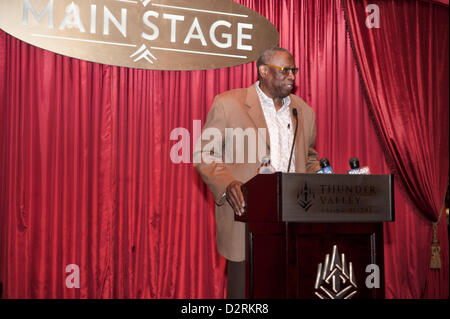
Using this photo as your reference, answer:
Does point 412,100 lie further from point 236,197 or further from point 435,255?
point 236,197

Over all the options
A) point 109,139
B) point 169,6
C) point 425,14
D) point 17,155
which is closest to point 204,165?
point 109,139

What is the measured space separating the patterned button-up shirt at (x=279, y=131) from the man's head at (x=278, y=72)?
7cm

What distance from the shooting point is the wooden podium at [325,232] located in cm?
179

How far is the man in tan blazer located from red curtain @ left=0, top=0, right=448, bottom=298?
135cm

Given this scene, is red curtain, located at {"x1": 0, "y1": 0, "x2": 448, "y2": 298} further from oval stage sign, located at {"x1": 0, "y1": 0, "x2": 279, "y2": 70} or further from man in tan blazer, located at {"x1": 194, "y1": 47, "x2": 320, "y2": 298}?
man in tan blazer, located at {"x1": 194, "y1": 47, "x2": 320, "y2": 298}

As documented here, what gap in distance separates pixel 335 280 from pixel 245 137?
963mm

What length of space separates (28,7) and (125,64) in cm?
82

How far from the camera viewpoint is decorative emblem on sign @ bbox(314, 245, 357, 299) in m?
1.82

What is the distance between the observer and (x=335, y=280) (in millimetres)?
1833

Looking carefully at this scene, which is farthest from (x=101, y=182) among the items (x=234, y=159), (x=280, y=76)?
A: (x=280, y=76)

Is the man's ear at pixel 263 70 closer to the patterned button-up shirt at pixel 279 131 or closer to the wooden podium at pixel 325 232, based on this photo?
the patterned button-up shirt at pixel 279 131
